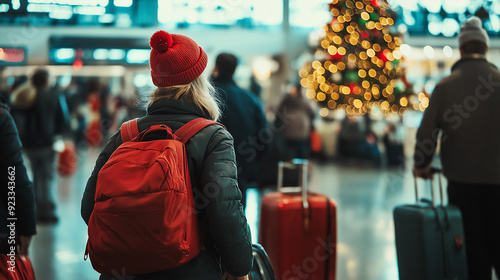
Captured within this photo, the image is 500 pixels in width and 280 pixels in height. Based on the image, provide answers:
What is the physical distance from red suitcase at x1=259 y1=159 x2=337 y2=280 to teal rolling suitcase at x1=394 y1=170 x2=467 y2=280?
444 mm

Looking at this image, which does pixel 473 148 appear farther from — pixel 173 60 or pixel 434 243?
pixel 173 60

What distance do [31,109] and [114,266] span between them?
15.8 ft

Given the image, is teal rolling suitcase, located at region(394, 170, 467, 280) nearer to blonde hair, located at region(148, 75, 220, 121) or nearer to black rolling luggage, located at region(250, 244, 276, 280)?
black rolling luggage, located at region(250, 244, 276, 280)

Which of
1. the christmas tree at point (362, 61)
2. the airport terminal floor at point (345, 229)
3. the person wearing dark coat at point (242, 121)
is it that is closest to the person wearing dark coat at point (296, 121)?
the airport terminal floor at point (345, 229)

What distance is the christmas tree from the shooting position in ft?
37.0

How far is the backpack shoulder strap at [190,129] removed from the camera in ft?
6.30

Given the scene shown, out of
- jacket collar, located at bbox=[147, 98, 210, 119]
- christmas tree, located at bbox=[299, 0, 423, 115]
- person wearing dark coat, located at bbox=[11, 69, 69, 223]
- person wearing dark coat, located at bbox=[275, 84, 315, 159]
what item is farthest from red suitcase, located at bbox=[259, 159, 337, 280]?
christmas tree, located at bbox=[299, 0, 423, 115]

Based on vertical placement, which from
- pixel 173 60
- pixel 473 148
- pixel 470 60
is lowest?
pixel 473 148

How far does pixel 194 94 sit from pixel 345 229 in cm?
413

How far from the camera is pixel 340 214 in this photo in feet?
22.0

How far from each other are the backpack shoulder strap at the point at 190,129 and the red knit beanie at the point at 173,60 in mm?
153

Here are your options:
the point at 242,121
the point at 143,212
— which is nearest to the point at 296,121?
the point at 242,121

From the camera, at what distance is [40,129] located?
6.17 meters

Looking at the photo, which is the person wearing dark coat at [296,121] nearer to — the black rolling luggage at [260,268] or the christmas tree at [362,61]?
the christmas tree at [362,61]
